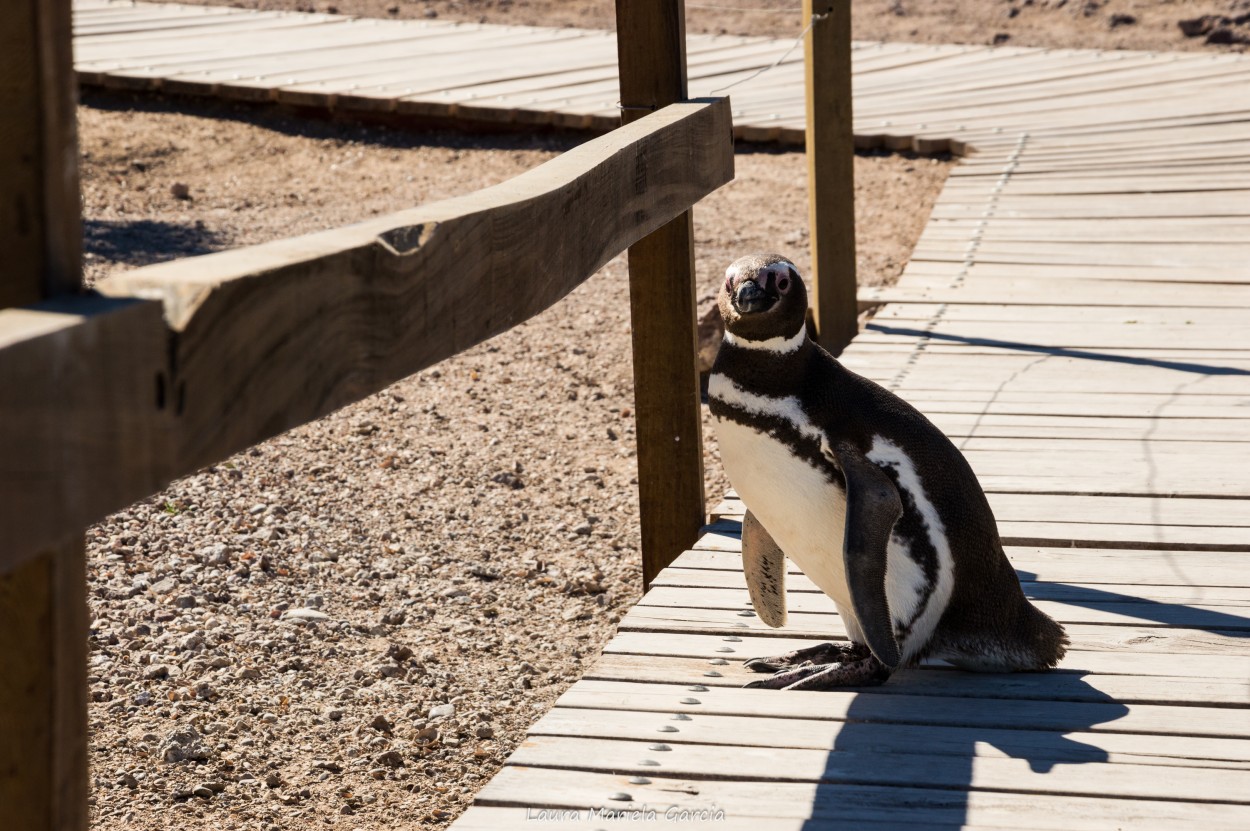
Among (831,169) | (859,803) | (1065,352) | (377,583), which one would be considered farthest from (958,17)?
(859,803)

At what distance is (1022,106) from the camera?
9125mm

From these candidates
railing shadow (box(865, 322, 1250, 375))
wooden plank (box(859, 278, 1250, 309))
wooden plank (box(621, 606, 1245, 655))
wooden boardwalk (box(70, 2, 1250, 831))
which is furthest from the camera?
wooden plank (box(859, 278, 1250, 309))

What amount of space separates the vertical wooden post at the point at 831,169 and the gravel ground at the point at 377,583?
85cm

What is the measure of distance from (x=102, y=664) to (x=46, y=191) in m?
2.47

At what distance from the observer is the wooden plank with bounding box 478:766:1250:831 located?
210 centimetres

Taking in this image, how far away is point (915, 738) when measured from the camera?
236 centimetres

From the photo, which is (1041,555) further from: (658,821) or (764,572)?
(658,821)

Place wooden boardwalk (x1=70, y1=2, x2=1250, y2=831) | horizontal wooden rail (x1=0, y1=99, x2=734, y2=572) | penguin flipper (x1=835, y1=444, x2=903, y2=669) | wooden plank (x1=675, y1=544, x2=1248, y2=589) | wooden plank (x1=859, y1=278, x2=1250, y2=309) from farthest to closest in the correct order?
wooden plank (x1=859, y1=278, x2=1250, y2=309) < wooden plank (x1=675, y1=544, x2=1248, y2=589) < penguin flipper (x1=835, y1=444, x2=903, y2=669) < wooden boardwalk (x1=70, y1=2, x2=1250, y2=831) < horizontal wooden rail (x1=0, y1=99, x2=734, y2=572)

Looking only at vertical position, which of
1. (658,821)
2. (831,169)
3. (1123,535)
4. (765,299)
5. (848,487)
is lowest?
(658,821)

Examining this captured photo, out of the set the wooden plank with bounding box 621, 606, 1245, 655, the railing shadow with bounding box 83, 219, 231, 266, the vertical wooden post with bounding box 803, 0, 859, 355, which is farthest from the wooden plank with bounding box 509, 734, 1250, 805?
the railing shadow with bounding box 83, 219, 231, 266

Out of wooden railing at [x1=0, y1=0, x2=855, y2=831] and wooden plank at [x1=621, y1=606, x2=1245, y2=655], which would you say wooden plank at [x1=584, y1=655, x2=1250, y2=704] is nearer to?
wooden plank at [x1=621, y1=606, x2=1245, y2=655]

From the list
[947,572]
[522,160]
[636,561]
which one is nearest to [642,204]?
[947,572]

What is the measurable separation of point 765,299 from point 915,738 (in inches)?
30.6

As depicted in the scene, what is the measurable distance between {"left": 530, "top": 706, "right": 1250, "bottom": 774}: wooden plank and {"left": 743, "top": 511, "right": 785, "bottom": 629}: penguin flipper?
35cm
